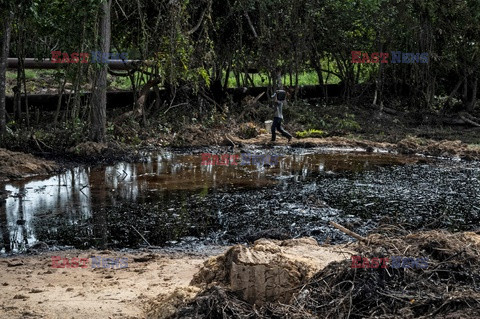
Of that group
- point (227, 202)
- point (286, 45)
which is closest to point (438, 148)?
point (286, 45)

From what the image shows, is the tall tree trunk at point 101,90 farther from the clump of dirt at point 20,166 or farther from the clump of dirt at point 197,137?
the clump of dirt at point 197,137

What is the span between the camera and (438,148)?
17.8m

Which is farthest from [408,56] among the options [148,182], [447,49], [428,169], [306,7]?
[148,182]

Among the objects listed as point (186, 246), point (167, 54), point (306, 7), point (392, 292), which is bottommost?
point (186, 246)

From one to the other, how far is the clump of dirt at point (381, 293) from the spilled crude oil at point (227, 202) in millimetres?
2191

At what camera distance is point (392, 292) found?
17.4 feet

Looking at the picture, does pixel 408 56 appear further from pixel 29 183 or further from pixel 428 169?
pixel 29 183

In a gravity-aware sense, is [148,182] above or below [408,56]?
below

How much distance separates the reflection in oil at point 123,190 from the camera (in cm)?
962

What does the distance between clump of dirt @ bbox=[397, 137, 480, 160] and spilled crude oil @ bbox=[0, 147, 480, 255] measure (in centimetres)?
115

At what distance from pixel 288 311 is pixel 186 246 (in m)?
3.87

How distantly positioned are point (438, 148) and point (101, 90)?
9303 millimetres

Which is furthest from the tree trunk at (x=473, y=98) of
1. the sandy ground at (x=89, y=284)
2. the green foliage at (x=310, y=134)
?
the sandy ground at (x=89, y=284)

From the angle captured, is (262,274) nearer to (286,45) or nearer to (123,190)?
(123,190)
